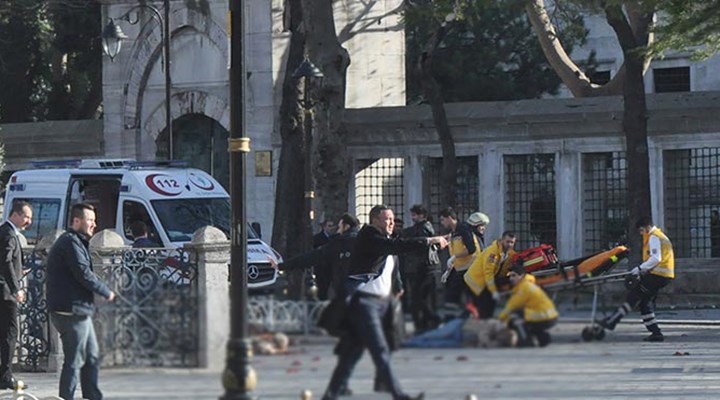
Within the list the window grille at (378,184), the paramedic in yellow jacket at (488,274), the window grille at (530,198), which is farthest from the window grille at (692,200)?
the paramedic in yellow jacket at (488,274)

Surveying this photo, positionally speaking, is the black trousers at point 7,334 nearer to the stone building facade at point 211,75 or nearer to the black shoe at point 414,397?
the black shoe at point 414,397

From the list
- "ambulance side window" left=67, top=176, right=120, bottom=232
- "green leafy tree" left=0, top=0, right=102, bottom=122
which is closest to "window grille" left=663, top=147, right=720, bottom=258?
"ambulance side window" left=67, top=176, right=120, bottom=232

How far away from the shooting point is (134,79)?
34.5 m

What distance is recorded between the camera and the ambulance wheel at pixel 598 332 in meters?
5.06

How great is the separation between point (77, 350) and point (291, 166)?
56.4 feet

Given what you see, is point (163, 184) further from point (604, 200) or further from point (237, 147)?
point (237, 147)

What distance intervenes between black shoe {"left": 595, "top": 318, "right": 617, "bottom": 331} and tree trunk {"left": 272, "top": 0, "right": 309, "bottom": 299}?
21080 millimetres

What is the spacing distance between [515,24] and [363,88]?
831 cm

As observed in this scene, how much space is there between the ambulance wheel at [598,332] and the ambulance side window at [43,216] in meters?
20.5

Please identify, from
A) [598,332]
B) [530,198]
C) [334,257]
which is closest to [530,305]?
[598,332]

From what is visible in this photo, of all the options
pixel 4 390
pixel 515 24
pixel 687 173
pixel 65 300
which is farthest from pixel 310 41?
pixel 515 24

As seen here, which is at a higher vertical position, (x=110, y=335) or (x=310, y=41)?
(x=310, y=41)

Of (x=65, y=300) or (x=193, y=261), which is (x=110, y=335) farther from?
(x=193, y=261)

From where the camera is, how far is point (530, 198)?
96.0ft
